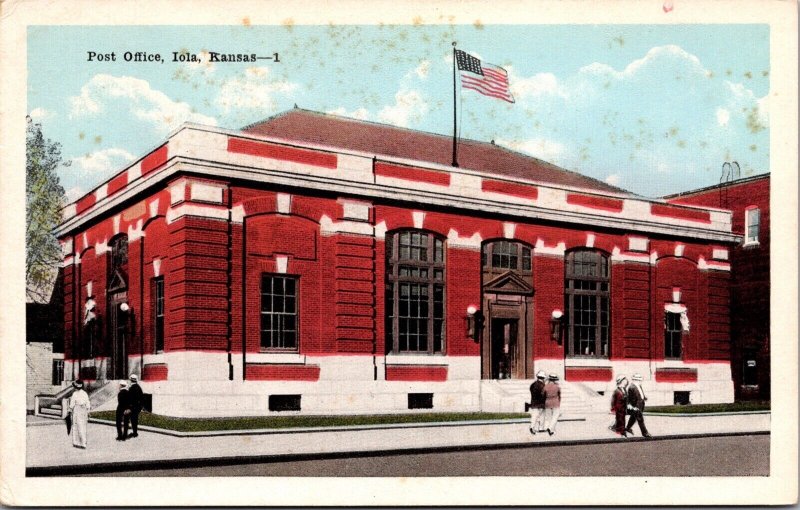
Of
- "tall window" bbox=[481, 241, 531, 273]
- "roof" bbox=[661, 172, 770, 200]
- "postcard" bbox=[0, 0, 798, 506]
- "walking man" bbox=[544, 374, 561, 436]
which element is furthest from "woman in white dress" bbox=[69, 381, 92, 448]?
"roof" bbox=[661, 172, 770, 200]

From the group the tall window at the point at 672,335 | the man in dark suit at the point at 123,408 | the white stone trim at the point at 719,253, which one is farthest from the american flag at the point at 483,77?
the white stone trim at the point at 719,253

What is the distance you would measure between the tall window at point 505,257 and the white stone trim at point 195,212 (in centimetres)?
708

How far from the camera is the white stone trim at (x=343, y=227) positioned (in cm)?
2344

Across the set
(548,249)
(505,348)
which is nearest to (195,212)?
(505,348)

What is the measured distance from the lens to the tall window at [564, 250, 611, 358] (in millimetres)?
25969

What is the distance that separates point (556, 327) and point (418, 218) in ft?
14.5

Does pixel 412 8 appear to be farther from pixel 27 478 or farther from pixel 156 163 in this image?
pixel 27 478

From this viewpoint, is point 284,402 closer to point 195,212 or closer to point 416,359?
point 416,359

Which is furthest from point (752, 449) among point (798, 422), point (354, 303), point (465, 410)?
point (354, 303)

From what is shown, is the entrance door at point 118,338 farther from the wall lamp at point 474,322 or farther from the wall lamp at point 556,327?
the wall lamp at point 556,327

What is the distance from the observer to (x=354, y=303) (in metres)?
23.8

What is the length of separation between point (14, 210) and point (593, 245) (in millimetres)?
14647

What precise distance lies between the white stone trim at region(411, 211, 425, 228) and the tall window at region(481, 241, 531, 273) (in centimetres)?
193

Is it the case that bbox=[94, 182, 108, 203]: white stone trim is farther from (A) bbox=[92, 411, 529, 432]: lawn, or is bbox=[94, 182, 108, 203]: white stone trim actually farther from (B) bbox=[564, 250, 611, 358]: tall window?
(B) bbox=[564, 250, 611, 358]: tall window
